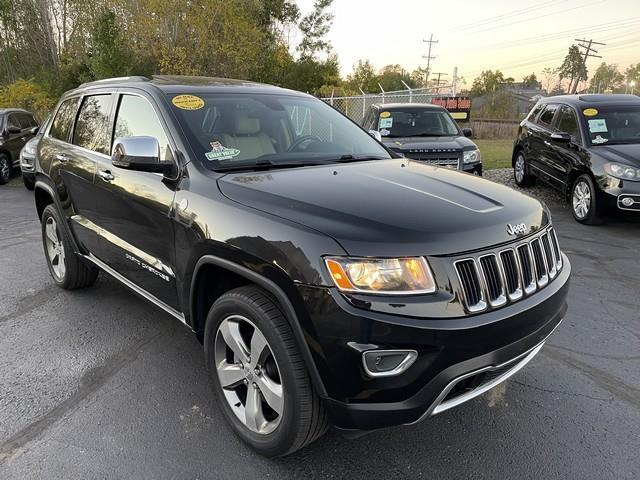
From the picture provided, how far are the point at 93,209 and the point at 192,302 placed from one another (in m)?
1.53

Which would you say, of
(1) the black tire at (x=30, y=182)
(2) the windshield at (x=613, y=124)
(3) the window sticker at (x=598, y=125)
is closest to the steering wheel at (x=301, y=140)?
(1) the black tire at (x=30, y=182)

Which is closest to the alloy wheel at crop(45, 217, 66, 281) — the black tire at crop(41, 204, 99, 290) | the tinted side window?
the black tire at crop(41, 204, 99, 290)

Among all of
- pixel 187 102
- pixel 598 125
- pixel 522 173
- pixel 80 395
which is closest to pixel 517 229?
pixel 187 102

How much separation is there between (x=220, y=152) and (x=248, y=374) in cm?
129

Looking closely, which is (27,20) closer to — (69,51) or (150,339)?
(69,51)

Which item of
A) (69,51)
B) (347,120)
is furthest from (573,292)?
(69,51)

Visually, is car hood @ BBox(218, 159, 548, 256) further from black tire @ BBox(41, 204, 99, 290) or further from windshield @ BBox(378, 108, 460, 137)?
windshield @ BBox(378, 108, 460, 137)

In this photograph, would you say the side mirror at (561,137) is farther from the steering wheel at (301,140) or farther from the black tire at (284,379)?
the black tire at (284,379)

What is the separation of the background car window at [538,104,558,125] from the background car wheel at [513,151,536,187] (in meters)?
0.80

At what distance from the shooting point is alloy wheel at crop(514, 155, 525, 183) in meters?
9.67

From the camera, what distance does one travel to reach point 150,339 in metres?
3.86

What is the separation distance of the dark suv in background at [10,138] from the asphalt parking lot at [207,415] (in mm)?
9000

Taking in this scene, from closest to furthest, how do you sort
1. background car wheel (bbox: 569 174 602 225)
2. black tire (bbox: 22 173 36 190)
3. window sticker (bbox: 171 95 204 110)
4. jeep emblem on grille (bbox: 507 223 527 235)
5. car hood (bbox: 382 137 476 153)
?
jeep emblem on grille (bbox: 507 223 527 235) < window sticker (bbox: 171 95 204 110) < black tire (bbox: 22 173 36 190) < background car wheel (bbox: 569 174 602 225) < car hood (bbox: 382 137 476 153)

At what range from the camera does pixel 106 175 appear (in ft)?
11.6
